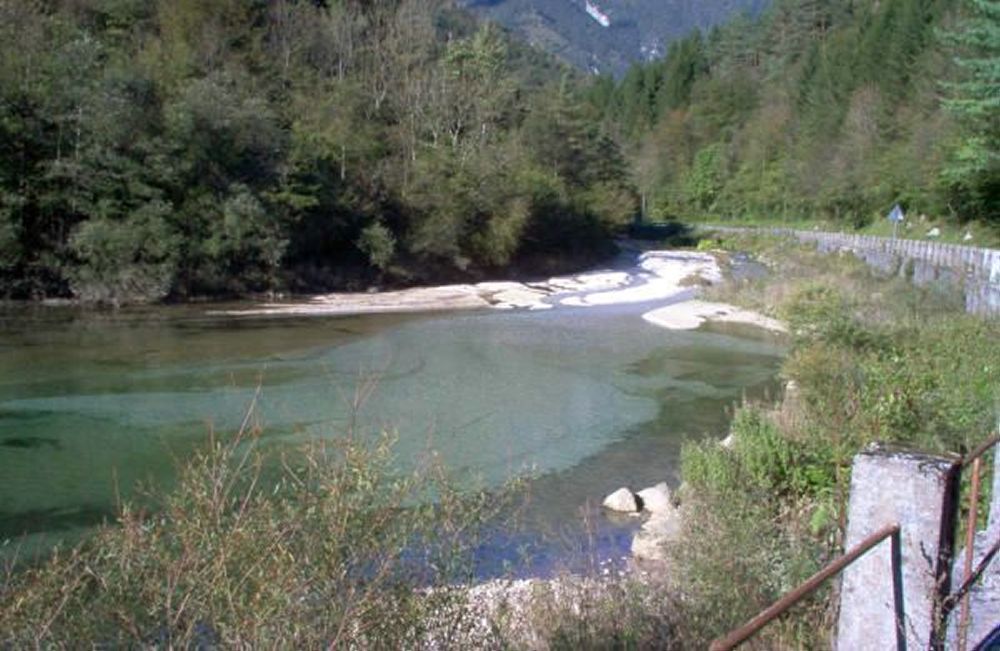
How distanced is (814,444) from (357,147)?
36.3 meters

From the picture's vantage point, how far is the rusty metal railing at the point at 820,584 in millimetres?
2262

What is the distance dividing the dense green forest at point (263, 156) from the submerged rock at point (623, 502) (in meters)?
24.8

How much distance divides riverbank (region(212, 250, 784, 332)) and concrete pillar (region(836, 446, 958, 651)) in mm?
25346

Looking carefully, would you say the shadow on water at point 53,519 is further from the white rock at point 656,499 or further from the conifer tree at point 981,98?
the conifer tree at point 981,98

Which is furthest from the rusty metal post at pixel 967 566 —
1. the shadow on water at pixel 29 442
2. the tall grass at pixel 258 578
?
the shadow on water at pixel 29 442

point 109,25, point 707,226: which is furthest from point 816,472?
point 707,226

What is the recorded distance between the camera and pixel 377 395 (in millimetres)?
18188

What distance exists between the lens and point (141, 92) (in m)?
34.5

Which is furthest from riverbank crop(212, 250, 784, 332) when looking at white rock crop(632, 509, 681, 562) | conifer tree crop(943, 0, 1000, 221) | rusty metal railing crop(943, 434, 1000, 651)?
rusty metal railing crop(943, 434, 1000, 651)

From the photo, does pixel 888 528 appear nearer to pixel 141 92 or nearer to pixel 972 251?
pixel 972 251

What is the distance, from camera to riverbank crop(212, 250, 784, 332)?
1229 inches

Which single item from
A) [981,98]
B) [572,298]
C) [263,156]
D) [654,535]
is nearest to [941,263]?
[981,98]

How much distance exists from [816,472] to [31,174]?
1197 inches

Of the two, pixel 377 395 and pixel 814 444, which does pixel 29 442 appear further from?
pixel 814 444
